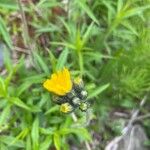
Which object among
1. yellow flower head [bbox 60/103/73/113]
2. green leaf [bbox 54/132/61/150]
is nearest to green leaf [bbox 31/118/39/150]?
green leaf [bbox 54/132/61/150]

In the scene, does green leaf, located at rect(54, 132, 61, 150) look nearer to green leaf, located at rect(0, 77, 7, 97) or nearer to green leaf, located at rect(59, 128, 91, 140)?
green leaf, located at rect(59, 128, 91, 140)

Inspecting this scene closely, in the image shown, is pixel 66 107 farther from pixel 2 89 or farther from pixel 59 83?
pixel 2 89

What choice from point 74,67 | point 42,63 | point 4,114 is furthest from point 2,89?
point 74,67

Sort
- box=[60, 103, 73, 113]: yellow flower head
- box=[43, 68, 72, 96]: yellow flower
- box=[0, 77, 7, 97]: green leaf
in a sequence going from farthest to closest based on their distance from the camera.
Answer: box=[0, 77, 7, 97]: green leaf → box=[60, 103, 73, 113]: yellow flower head → box=[43, 68, 72, 96]: yellow flower

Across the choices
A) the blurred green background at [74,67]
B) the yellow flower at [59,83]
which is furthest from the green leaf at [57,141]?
the yellow flower at [59,83]

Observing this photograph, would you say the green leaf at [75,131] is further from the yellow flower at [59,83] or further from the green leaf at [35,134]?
the yellow flower at [59,83]

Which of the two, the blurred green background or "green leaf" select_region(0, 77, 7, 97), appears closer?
"green leaf" select_region(0, 77, 7, 97)

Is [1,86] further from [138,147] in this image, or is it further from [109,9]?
[138,147]

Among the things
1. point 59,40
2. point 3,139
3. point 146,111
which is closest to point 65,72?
point 3,139
